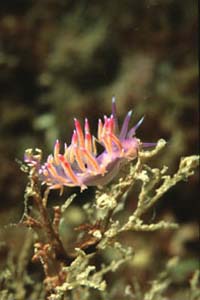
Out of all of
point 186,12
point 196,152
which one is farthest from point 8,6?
point 196,152

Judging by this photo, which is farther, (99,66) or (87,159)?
(99,66)

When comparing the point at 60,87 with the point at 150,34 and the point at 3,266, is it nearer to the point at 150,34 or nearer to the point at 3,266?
the point at 150,34

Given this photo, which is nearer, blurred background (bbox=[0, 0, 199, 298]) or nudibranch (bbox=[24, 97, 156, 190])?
nudibranch (bbox=[24, 97, 156, 190])

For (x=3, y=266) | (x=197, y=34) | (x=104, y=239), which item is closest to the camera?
(x=104, y=239)

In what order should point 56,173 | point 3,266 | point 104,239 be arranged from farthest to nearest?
point 3,266 < point 104,239 < point 56,173

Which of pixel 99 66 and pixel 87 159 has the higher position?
pixel 99 66
